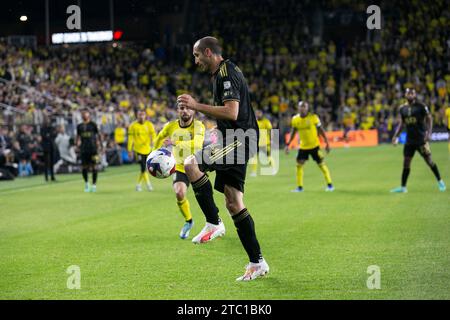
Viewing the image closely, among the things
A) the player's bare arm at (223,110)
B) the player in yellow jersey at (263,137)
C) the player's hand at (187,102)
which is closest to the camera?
the player's hand at (187,102)

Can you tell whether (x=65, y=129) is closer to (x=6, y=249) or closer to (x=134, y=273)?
(x=6, y=249)

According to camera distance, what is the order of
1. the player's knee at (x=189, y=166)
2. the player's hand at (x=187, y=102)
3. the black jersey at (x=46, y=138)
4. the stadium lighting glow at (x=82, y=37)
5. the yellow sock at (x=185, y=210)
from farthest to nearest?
the stadium lighting glow at (x=82, y=37) < the black jersey at (x=46, y=138) < the yellow sock at (x=185, y=210) < the player's knee at (x=189, y=166) < the player's hand at (x=187, y=102)

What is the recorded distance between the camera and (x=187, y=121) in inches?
506

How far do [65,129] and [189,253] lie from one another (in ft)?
73.6

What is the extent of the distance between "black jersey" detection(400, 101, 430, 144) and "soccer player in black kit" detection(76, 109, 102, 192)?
347 inches

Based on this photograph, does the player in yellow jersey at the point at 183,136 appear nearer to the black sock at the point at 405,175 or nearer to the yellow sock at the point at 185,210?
the yellow sock at the point at 185,210

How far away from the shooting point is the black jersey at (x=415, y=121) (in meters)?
17.8

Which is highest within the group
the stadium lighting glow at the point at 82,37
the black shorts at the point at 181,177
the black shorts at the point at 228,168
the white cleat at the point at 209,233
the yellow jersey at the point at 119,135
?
the stadium lighting glow at the point at 82,37

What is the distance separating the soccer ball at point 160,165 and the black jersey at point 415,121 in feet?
29.7

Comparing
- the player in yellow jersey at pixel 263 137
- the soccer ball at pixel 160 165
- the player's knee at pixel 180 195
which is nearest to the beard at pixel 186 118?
the player's knee at pixel 180 195

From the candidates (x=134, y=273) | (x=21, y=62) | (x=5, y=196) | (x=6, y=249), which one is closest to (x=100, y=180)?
(x=5, y=196)

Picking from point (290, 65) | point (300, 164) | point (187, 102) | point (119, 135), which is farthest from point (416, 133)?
point (290, 65)

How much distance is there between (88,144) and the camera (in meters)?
21.7

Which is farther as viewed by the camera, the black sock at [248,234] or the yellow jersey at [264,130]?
the yellow jersey at [264,130]
